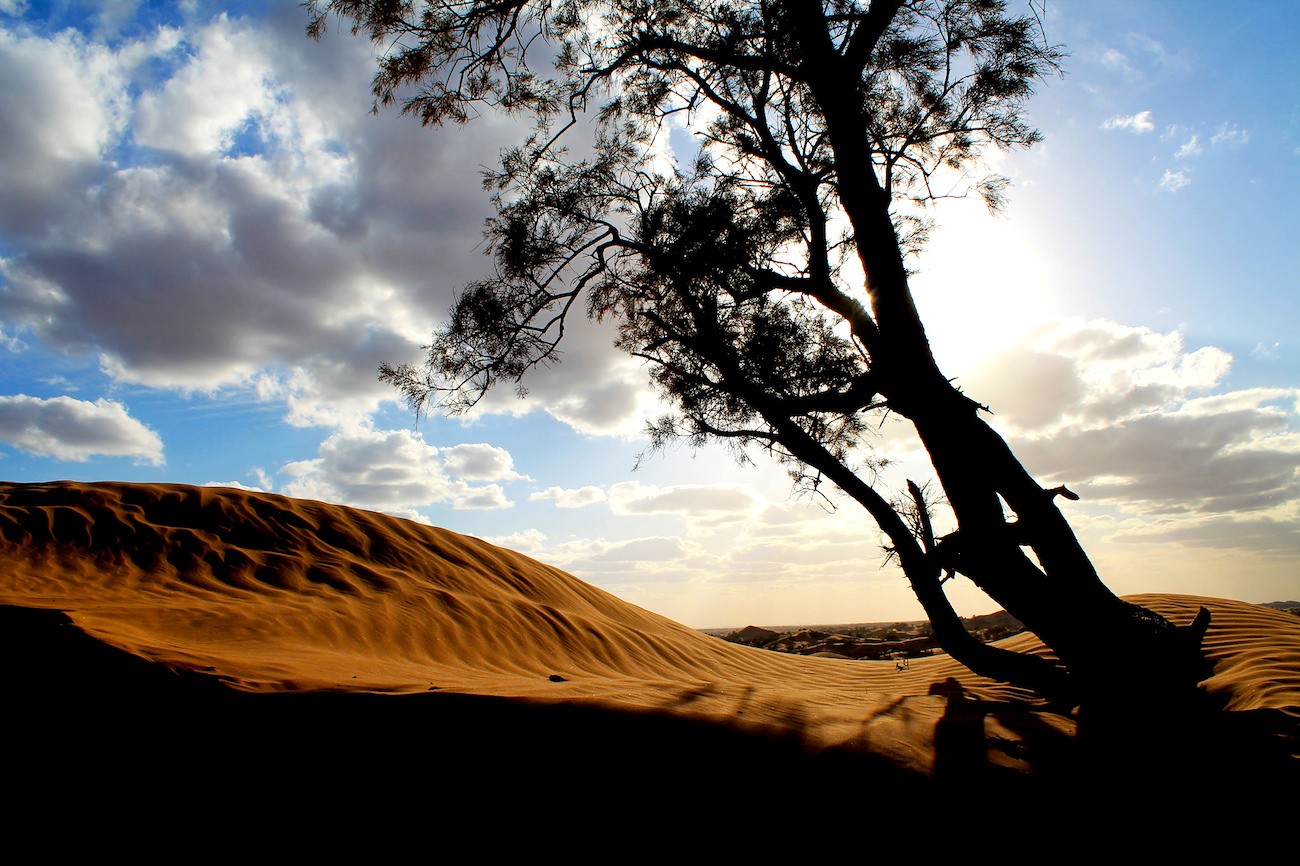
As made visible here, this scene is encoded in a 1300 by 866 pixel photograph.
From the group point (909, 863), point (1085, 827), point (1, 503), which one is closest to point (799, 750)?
point (909, 863)

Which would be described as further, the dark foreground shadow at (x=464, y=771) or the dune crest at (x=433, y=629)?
the dune crest at (x=433, y=629)

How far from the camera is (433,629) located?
5957mm

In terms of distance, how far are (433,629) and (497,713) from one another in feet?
12.5

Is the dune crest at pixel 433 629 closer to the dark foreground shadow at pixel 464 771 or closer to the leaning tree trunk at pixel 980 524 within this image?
the dark foreground shadow at pixel 464 771

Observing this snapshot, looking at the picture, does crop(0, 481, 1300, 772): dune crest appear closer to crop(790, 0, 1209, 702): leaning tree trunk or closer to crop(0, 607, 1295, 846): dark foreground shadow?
crop(0, 607, 1295, 846): dark foreground shadow

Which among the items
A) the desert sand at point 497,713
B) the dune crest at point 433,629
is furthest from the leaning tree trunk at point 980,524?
the dune crest at point 433,629

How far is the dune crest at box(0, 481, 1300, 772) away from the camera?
3.07 metres

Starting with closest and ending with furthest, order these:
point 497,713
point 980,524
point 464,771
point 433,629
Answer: point 464,771 < point 497,713 < point 980,524 < point 433,629

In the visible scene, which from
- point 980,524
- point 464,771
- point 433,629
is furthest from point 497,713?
point 433,629

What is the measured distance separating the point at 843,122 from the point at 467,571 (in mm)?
7191

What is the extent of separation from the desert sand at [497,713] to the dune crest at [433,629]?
0.04 m

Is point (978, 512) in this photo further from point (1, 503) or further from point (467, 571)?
point (1, 503)

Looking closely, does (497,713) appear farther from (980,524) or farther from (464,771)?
(980,524)

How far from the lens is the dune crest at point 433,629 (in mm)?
3072
